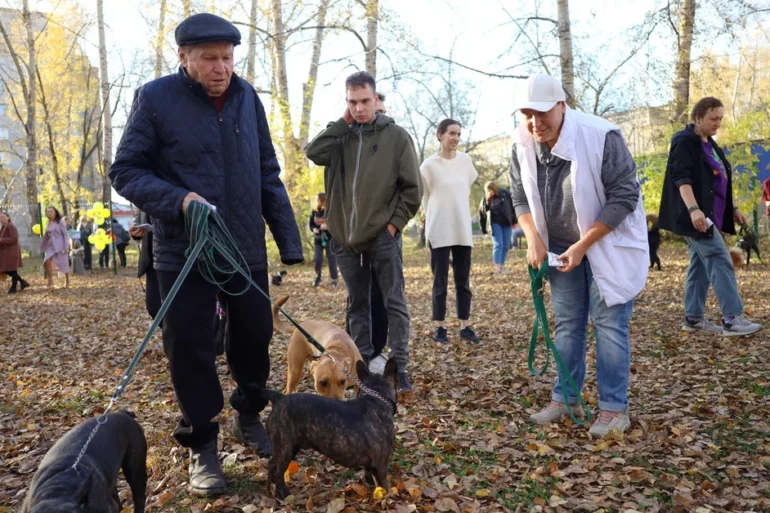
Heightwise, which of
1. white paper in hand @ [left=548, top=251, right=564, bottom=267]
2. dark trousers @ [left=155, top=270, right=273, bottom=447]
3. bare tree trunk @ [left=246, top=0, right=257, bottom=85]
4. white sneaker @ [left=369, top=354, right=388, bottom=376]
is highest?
bare tree trunk @ [left=246, top=0, right=257, bottom=85]

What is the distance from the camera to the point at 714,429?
165 inches

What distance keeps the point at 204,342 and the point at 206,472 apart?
672 millimetres

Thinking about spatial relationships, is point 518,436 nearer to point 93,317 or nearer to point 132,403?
point 132,403

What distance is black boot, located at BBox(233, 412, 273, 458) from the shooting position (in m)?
3.84

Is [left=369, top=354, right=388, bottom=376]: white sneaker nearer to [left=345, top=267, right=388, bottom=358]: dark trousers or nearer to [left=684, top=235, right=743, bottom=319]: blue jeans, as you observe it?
[left=345, top=267, right=388, bottom=358]: dark trousers

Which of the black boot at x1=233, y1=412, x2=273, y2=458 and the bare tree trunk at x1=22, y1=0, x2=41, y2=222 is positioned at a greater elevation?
the bare tree trunk at x1=22, y1=0, x2=41, y2=222

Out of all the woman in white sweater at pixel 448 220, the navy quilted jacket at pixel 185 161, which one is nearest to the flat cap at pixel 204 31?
the navy quilted jacket at pixel 185 161

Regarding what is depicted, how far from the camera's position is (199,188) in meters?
3.33

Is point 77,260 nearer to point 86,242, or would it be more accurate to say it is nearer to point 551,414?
point 86,242

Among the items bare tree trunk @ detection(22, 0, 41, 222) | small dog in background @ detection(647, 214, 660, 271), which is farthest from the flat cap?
bare tree trunk @ detection(22, 0, 41, 222)

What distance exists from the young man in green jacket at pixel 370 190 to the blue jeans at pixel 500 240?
387 inches

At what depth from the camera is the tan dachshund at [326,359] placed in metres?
4.38

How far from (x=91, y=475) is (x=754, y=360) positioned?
17.7 feet

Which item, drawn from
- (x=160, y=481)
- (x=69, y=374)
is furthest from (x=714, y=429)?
(x=69, y=374)
